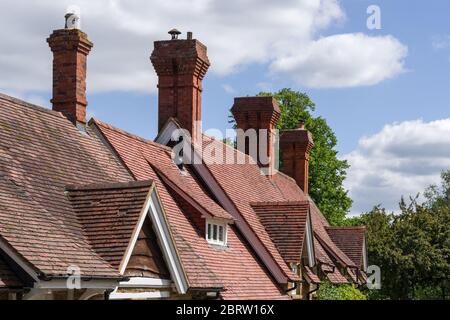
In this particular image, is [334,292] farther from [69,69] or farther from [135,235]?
[135,235]

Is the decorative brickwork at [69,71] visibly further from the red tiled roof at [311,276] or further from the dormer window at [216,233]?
the red tiled roof at [311,276]

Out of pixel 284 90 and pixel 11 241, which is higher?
pixel 284 90

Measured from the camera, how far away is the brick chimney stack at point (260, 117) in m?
32.0

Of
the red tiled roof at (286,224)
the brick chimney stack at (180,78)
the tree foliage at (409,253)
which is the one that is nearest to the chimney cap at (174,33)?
the brick chimney stack at (180,78)

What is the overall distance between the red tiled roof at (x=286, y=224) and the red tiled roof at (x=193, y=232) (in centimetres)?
156

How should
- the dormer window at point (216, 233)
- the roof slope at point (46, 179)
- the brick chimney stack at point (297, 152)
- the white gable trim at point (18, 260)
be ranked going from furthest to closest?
the brick chimney stack at point (297, 152), the dormer window at point (216, 233), the roof slope at point (46, 179), the white gable trim at point (18, 260)

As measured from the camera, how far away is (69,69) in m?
19.2

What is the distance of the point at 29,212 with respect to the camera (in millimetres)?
12633

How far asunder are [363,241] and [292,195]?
5736mm

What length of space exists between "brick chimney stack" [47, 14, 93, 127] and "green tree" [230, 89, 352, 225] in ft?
107

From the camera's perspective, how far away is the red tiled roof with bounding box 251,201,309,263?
948 inches

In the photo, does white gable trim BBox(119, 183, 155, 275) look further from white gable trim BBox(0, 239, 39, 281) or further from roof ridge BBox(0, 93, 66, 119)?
roof ridge BBox(0, 93, 66, 119)

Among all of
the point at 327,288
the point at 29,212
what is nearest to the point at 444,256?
the point at 327,288
